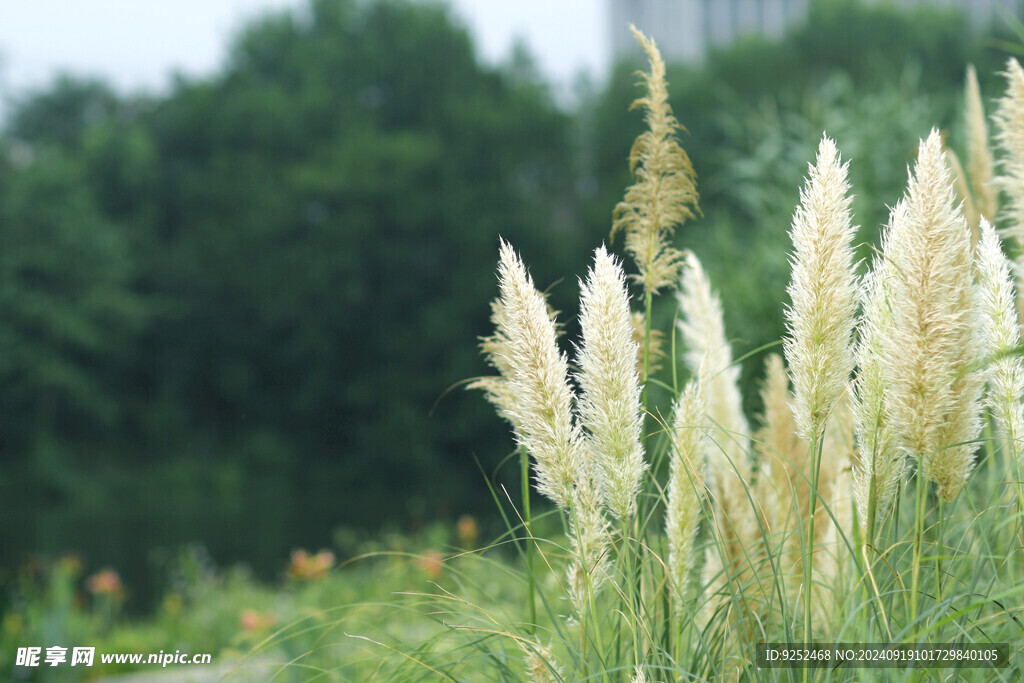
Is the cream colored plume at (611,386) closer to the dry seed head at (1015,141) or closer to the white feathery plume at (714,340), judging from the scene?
the white feathery plume at (714,340)

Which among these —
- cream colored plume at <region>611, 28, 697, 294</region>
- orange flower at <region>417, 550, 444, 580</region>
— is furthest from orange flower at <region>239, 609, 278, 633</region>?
cream colored plume at <region>611, 28, 697, 294</region>

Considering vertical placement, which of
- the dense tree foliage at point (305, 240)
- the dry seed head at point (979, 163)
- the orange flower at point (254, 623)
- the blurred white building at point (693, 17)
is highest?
the blurred white building at point (693, 17)

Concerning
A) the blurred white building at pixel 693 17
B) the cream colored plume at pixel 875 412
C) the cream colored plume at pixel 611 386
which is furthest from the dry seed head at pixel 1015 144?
the blurred white building at pixel 693 17

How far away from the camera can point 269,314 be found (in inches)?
921

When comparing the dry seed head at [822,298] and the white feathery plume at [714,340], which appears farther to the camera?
the white feathery plume at [714,340]

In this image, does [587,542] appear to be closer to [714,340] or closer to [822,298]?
[822,298]

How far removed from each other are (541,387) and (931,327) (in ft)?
1.86

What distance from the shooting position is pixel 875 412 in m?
1.31

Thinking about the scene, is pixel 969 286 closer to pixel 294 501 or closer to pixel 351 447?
pixel 294 501

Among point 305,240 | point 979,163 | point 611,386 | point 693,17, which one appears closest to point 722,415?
point 611,386

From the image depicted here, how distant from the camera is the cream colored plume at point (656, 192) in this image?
1.63m

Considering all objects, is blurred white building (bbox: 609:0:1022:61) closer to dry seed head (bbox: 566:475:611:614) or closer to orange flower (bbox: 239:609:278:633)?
orange flower (bbox: 239:609:278:633)

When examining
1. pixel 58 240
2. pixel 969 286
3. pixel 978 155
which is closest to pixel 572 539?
pixel 969 286

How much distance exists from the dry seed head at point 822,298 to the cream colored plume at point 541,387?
0.37 m
